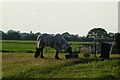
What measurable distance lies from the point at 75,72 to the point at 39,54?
14.6 m

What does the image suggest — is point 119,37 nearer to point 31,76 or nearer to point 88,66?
point 88,66

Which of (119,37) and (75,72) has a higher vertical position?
(119,37)

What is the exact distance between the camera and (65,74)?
631 inches

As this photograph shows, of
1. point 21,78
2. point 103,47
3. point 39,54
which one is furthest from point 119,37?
point 21,78

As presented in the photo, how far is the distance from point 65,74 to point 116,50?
66.1 ft

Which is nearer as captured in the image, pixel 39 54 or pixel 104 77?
pixel 104 77

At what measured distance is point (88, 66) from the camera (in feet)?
60.8

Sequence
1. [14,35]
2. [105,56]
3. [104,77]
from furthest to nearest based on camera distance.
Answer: [14,35] < [105,56] < [104,77]

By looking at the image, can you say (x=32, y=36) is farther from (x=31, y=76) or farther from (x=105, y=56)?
(x=31, y=76)

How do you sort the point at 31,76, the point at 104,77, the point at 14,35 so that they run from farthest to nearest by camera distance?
the point at 14,35
the point at 31,76
the point at 104,77

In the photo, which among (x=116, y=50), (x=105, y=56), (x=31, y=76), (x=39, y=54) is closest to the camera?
(x=31, y=76)

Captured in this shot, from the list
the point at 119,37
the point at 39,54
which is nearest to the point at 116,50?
the point at 119,37

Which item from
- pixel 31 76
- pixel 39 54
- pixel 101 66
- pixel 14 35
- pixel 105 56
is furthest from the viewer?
pixel 14 35

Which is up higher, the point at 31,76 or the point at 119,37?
the point at 119,37
